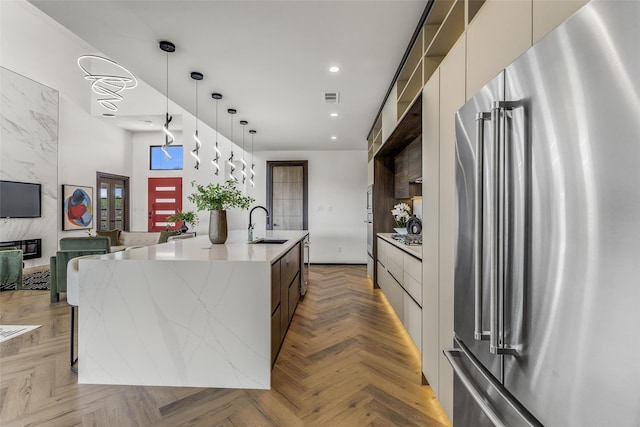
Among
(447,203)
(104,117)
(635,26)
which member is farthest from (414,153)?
(104,117)

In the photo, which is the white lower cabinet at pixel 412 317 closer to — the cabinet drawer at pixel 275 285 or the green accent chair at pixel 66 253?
the cabinet drawer at pixel 275 285

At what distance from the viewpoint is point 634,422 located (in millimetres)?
539

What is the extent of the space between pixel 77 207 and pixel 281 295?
7.44 metres

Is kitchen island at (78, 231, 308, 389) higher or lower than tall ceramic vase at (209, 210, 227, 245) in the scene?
lower

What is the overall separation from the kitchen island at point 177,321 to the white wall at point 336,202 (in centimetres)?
508

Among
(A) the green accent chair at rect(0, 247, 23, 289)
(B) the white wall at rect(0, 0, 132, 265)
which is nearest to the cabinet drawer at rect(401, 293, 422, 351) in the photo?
(A) the green accent chair at rect(0, 247, 23, 289)

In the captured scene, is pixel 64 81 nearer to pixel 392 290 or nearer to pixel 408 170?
pixel 408 170

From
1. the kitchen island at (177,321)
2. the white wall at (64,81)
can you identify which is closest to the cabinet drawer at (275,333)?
the kitchen island at (177,321)

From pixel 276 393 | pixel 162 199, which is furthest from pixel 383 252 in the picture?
pixel 162 199

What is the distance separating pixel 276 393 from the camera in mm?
2059

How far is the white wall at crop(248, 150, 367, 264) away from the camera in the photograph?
718 centimetres

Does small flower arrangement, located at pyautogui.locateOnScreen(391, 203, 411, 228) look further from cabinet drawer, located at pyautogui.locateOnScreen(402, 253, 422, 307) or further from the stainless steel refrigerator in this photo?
the stainless steel refrigerator

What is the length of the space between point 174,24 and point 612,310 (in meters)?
2.98

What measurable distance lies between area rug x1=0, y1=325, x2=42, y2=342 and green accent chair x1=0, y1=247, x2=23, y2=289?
2.04 meters
